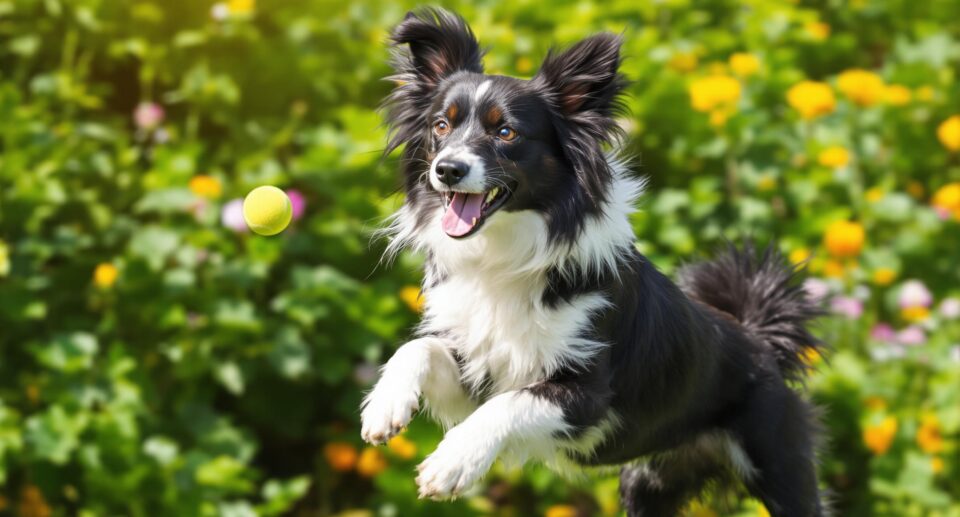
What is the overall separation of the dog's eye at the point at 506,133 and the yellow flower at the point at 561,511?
2718 mm

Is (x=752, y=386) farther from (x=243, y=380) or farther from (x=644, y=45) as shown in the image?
(x=644, y=45)

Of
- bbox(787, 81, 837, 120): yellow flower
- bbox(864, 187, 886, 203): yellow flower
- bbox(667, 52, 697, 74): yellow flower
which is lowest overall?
bbox(864, 187, 886, 203): yellow flower

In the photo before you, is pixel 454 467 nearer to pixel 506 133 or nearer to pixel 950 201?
pixel 506 133

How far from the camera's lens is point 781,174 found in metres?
6.14

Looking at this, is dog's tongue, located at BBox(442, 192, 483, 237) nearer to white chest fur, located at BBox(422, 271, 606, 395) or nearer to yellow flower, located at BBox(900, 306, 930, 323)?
white chest fur, located at BBox(422, 271, 606, 395)

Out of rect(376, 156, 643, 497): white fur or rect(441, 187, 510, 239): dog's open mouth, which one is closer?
rect(441, 187, 510, 239): dog's open mouth

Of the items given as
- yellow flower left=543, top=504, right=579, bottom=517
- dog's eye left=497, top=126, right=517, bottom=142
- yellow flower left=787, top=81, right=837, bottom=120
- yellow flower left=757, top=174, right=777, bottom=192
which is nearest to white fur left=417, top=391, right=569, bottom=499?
dog's eye left=497, top=126, right=517, bottom=142

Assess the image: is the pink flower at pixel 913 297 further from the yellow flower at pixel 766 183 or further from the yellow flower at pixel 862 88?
the yellow flower at pixel 862 88

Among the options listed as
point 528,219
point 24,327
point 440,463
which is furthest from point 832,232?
point 24,327

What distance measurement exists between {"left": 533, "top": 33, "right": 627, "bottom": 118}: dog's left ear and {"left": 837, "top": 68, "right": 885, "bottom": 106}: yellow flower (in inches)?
133

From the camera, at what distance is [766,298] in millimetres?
4023

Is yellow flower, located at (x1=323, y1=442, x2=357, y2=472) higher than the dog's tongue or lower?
lower

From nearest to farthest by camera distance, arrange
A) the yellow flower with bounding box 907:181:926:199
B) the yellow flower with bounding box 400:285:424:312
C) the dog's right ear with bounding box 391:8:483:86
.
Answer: the dog's right ear with bounding box 391:8:483:86 → the yellow flower with bounding box 400:285:424:312 → the yellow flower with bounding box 907:181:926:199

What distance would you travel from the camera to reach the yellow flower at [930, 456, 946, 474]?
5.42 m
